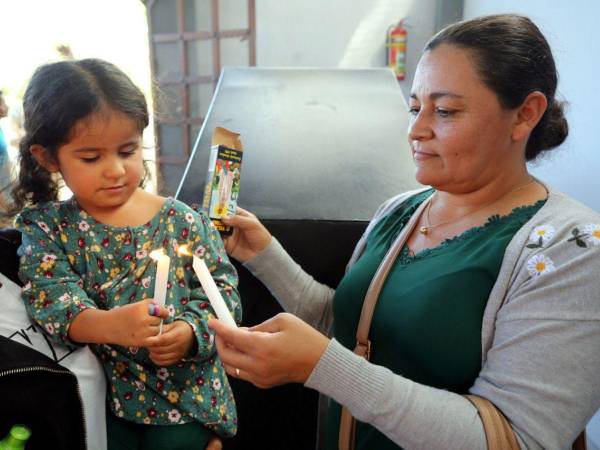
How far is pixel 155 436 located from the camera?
35.8 inches

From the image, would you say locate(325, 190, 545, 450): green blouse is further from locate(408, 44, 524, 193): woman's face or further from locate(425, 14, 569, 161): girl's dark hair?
locate(425, 14, 569, 161): girl's dark hair

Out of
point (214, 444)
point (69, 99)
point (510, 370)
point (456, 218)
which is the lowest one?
point (214, 444)

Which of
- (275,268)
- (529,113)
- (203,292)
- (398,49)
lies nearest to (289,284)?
(275,268)

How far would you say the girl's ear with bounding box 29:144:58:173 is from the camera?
0.89 m

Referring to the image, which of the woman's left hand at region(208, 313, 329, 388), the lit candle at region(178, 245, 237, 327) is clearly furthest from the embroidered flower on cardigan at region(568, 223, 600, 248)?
the lit candle at region(178, 245, 237, 327)

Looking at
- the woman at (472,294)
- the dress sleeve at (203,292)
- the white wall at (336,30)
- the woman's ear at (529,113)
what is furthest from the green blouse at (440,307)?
the white wall at (336,30)

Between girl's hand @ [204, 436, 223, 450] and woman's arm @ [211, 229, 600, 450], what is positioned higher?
woman's arm @ [211, 229, 600, 450]

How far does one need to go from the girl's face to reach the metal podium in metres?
0.39

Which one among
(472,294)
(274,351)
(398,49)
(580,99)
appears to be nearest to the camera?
(274,351)

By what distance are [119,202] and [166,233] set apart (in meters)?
0.10

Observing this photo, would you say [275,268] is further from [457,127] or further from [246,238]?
[457,127]

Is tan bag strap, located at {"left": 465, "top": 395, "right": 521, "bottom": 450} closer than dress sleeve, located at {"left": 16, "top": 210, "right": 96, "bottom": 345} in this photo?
Yes

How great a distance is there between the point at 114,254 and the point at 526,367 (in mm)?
712

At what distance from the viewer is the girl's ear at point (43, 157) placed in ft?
2.92
